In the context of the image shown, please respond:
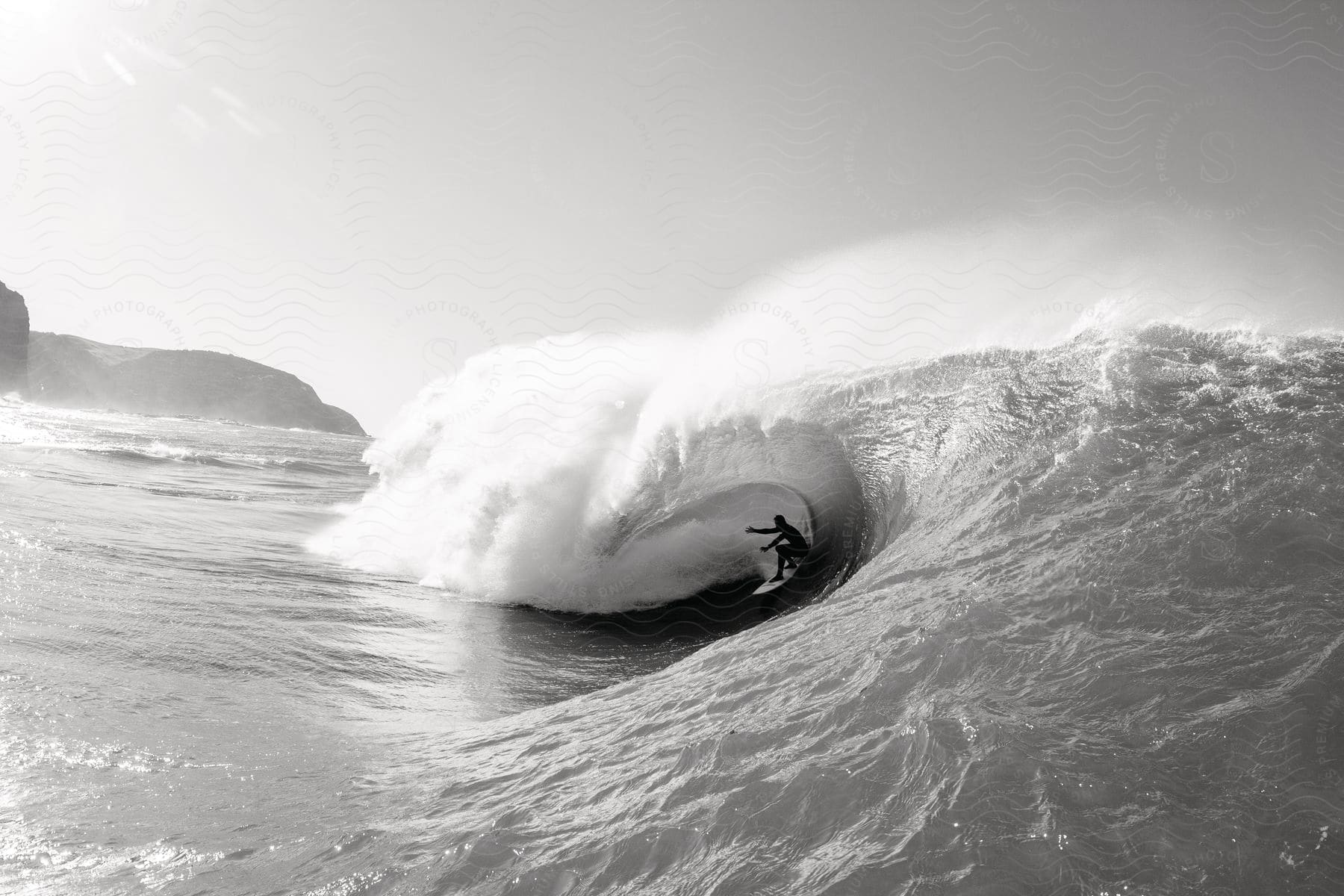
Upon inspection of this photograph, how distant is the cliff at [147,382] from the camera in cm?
9106

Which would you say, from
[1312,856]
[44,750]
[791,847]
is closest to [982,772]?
[791,847]

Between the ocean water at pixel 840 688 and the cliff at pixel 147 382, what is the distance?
330ft

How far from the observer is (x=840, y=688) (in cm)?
312

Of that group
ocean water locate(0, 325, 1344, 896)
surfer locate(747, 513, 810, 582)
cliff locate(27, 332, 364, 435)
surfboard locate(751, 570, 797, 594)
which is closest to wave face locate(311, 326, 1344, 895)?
ocean water locate(0, 325, 1344, 896)

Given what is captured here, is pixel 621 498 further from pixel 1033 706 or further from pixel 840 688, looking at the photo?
pixel 1033 706

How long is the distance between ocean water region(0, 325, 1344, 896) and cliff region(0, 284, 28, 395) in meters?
102

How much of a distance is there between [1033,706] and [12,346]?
115 meters

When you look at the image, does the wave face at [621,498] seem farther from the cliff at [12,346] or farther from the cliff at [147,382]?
the cliff at [12,346]

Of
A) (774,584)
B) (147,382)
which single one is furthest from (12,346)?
(774,584)

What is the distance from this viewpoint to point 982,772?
7.64ft

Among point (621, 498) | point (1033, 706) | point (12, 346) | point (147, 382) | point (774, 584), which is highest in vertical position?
point (12, 346)

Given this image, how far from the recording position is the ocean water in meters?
2.22

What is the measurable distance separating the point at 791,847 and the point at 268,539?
11113 mm

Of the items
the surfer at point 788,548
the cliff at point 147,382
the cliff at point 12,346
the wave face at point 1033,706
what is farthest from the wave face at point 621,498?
the cliff at point 12,346
